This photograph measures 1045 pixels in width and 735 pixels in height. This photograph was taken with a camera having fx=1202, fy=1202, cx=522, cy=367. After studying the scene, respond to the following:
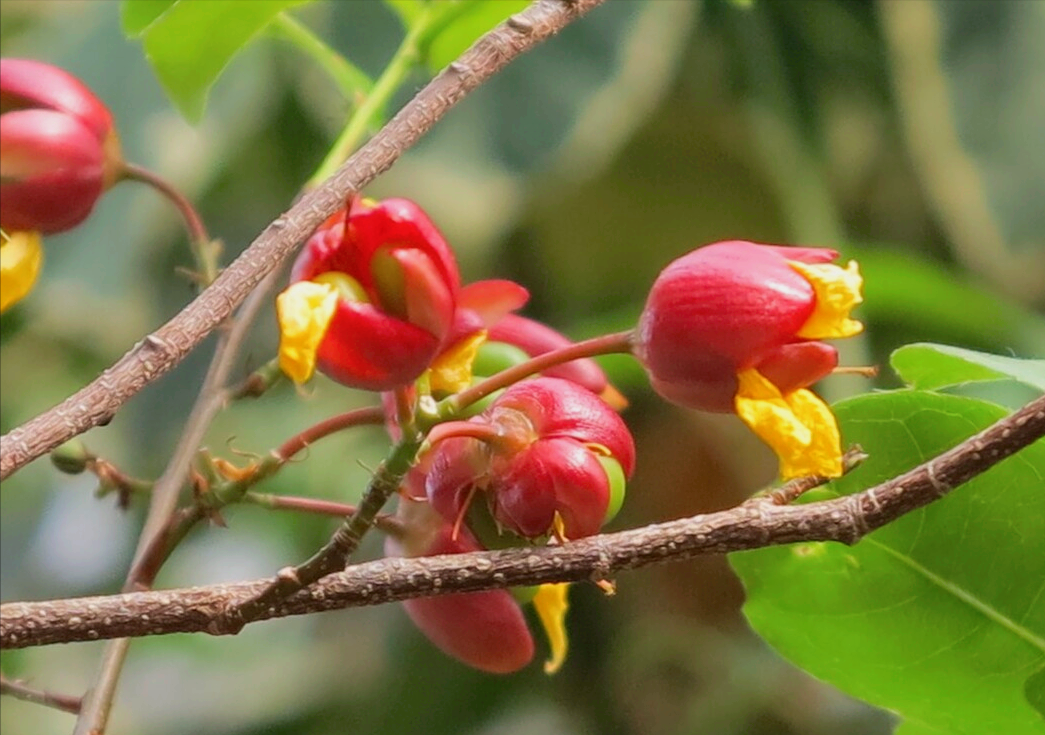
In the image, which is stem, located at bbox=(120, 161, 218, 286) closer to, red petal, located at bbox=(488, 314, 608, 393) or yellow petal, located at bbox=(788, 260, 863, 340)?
red petal, located at bbox=(488, 314, 608, 393)

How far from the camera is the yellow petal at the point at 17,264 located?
0.45m

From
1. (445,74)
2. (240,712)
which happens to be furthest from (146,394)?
(445,74)

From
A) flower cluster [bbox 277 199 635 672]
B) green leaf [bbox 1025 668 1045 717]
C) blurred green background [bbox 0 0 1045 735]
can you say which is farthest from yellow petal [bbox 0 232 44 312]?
blurred green background [bbox 0 0 1045 735]

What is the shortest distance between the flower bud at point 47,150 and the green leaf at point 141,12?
83 mm

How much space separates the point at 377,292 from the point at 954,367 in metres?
0.20

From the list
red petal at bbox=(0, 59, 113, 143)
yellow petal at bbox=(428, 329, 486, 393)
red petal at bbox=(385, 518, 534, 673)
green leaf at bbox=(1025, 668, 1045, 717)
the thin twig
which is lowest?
green leaf at bbox=(1025, 668, 1045, 717)

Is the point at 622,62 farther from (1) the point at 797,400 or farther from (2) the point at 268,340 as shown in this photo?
(1) the point at 797,400

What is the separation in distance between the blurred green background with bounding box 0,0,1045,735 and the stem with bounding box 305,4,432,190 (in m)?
0.44

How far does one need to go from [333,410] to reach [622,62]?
498 millimetres

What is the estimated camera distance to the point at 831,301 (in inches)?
14.8

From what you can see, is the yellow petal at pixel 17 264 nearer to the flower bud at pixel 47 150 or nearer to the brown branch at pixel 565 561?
the flower bud at pixel 47 150

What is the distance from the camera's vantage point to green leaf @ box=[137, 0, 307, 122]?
55cm

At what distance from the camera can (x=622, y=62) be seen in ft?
4.11

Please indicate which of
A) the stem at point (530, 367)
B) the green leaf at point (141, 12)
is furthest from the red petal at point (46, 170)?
the stem at point (530, 367)
